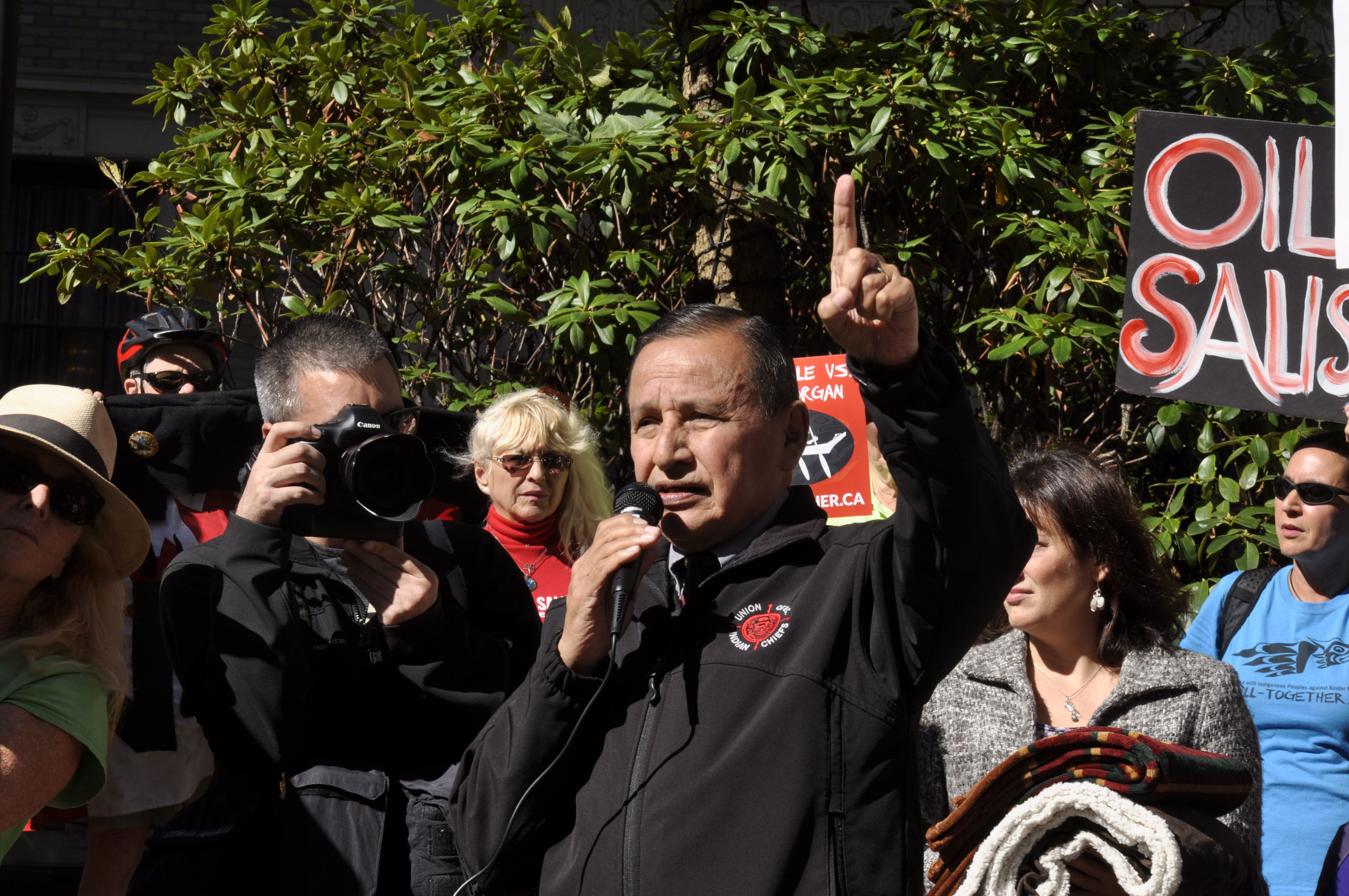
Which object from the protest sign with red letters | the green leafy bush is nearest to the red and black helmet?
the green leafy bush

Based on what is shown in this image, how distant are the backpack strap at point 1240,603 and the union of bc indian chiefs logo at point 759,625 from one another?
2338mm

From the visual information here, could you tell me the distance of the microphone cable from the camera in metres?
1.94

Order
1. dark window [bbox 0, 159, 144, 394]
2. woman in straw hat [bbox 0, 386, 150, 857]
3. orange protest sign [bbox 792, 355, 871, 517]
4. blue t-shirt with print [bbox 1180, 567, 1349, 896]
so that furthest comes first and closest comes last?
dark window [bbox 0, 159, 144, 394], orange protest sign [bbox 792, 355, 871, 517], blue t-shirt with print [bbox 1180, 567, 1349, 896], woman in straw hat [bbox 0, 386, 150, 857]

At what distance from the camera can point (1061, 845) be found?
195 centimetres

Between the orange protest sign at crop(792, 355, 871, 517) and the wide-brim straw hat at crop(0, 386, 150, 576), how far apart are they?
250 cm

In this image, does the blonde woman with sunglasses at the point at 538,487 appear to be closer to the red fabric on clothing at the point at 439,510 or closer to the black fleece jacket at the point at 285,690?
the red fabric on clothing at the point at 439,510

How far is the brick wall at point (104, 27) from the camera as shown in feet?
30.7

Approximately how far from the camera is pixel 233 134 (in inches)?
234

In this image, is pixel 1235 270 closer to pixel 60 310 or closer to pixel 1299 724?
pixel 1299 724

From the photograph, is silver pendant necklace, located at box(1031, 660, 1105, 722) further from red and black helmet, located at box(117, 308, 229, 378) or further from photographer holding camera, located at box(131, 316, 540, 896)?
red and black helmet, located at box(117, 308, 229, 378)

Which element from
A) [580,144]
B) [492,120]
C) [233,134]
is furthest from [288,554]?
[233,134]

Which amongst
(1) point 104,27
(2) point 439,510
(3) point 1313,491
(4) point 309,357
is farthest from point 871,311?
(1) point 104,27

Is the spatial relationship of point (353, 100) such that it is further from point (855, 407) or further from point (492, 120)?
point (855, 407)

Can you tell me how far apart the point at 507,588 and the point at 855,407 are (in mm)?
2032
